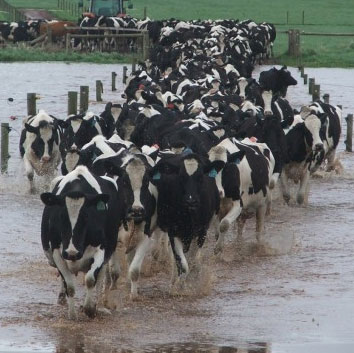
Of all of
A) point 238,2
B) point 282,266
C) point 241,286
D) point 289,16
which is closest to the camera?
point 241,286

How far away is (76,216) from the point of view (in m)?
11.6

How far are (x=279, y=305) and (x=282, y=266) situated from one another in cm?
229

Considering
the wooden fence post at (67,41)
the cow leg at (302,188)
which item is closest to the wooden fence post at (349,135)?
the cow leg at (302,188)

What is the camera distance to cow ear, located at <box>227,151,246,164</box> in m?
14.6

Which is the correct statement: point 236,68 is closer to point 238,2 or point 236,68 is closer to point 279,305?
point 279,305

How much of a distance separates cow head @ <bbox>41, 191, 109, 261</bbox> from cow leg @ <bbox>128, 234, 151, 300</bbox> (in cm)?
122

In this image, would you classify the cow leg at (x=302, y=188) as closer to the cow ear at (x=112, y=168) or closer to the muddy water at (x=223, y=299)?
the muddy water at (x=223, y=299)

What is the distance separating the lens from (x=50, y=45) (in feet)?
195

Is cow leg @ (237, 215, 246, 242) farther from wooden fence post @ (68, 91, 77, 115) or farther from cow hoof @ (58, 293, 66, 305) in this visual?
wooden fence post @ (68, 91, 77, 115)

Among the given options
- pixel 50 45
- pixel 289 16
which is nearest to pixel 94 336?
pixel 50 45

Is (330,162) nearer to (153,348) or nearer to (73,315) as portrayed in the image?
(73,315)

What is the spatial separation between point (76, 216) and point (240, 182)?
158 inches

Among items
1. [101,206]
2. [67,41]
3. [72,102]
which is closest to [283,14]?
[67,41]

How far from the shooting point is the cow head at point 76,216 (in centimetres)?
1153
